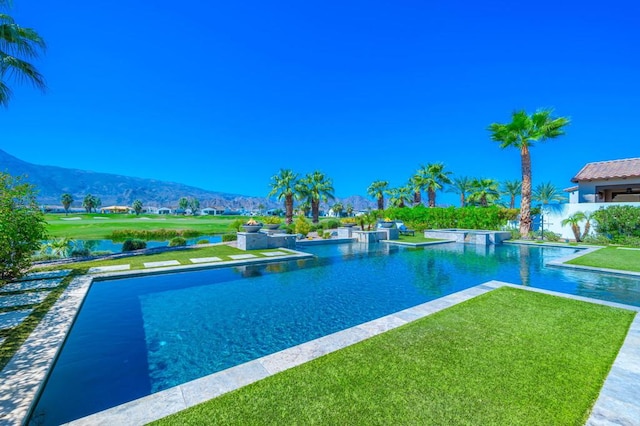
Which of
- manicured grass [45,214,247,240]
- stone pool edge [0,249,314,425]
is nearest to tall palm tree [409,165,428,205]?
manicured grass [45,214,247,240]

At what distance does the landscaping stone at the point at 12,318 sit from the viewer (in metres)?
4.49

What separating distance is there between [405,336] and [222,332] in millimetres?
3223

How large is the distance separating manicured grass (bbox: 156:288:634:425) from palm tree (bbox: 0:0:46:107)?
1107cm

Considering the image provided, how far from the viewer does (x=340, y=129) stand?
77312 millimetres

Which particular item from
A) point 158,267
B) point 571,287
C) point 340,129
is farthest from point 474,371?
point 340,129

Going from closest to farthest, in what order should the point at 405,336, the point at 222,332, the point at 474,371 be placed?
1. the point at 474,371
2. the point at 405,336
3. the point at 222,332

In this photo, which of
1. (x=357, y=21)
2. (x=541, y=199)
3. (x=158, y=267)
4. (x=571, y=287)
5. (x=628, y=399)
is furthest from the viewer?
(x=541, y=199)

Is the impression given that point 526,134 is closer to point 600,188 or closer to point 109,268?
point 600,188

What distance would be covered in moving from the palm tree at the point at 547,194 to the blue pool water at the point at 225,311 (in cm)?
3681

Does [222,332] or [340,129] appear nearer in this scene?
[222,332]

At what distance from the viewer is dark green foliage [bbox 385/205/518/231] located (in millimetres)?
21328

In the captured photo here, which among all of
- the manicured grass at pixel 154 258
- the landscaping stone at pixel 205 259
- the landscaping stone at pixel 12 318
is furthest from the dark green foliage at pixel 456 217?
the landscaping stone at pixel 12 318

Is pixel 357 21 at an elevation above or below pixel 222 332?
above

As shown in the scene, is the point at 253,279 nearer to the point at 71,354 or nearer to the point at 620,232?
the point at 71,354
